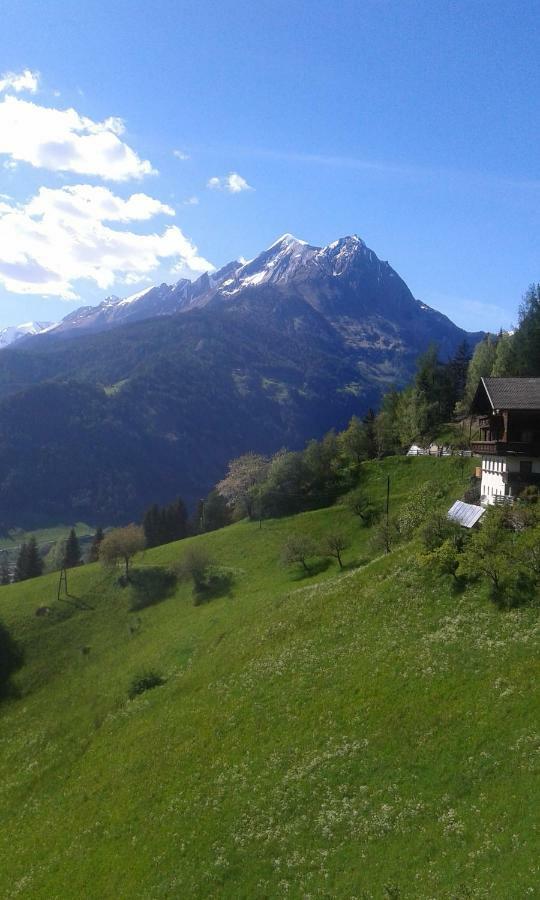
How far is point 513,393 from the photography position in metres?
57.3

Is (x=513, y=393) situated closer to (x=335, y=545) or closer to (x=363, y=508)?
(x=335, y=545)

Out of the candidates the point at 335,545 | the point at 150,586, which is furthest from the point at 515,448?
the point at 150,586

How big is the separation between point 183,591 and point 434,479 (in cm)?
4123

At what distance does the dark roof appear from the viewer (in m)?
55.9

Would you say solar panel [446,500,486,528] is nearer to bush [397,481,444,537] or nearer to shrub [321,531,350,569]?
bush [397,481,444,537]

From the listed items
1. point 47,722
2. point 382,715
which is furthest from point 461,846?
point 47,722

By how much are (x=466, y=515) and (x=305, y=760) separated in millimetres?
28443

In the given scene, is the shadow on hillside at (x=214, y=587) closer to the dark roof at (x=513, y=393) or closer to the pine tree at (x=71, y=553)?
the dark roof at (x=513, y=393)

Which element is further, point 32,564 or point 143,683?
point 32,564

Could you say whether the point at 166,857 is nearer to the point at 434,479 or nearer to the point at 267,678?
the point at 267,678

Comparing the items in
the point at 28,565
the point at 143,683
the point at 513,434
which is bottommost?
the point at 28,565

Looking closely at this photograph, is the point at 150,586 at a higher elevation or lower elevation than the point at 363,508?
lower

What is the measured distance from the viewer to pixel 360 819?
28.2 m

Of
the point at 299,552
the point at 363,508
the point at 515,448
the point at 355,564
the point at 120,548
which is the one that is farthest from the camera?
the point at 120,548
